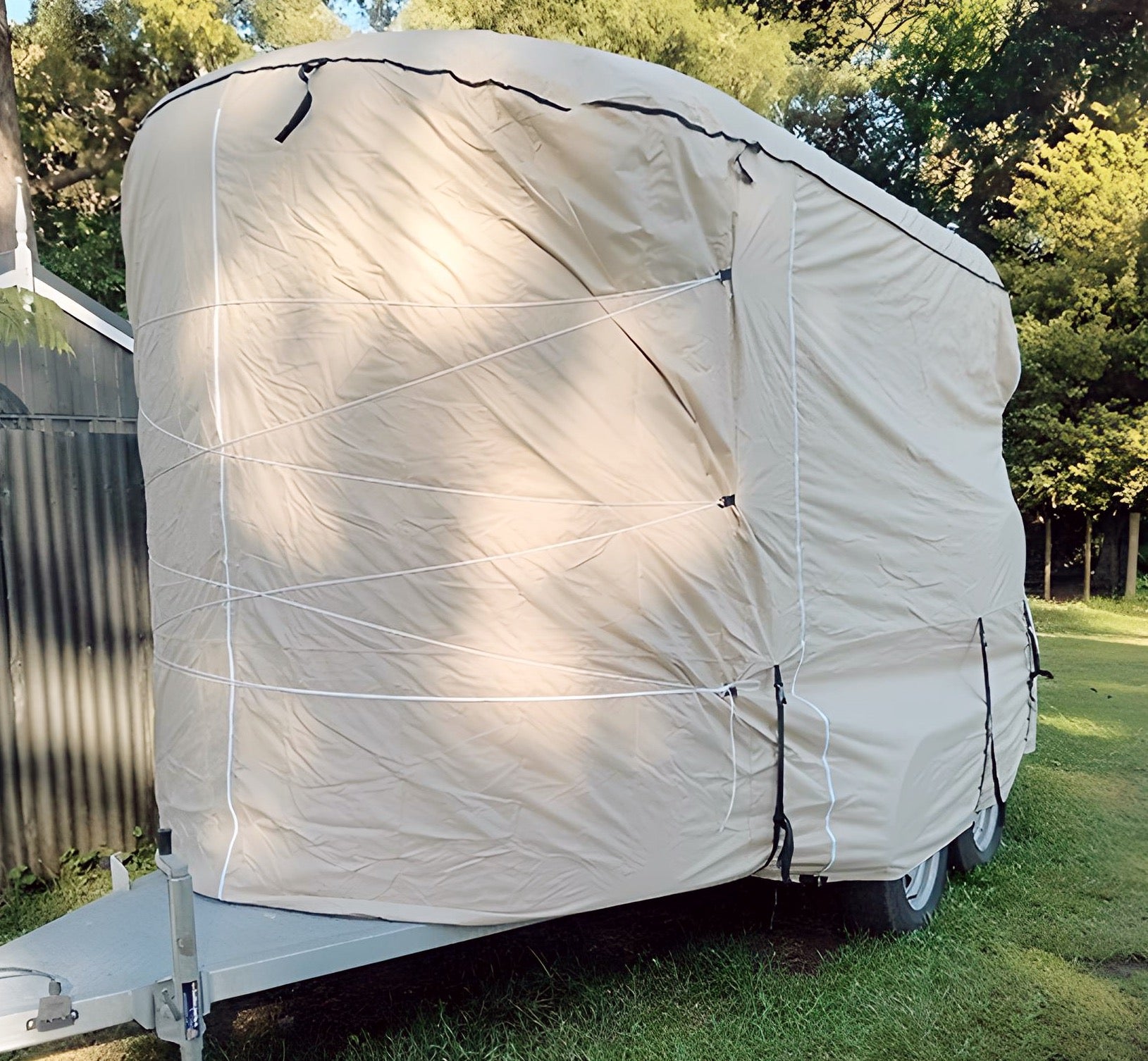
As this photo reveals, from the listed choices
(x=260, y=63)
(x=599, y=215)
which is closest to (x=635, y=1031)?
(x=599, y=215)

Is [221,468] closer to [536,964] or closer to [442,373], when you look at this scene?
[442,373]

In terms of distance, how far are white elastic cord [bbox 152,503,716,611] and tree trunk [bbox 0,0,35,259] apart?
5650mm

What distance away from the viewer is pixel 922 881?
14.2 feet

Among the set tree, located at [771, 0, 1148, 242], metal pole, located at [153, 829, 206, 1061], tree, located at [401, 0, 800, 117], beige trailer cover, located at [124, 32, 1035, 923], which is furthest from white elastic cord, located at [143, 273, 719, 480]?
tree, located at [771, 0, 1148, 242]

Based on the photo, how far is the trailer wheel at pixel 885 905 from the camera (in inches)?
158

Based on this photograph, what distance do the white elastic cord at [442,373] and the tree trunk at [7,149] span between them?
5.45 m

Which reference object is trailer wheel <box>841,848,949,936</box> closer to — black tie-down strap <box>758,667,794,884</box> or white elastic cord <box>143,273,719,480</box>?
black tie-down strap <box>758,667,794,884</box>

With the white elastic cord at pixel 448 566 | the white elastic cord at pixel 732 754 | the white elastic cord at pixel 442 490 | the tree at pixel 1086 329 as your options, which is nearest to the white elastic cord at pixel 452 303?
the white elastic cord at pixel 442 490

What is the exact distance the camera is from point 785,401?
349 cm

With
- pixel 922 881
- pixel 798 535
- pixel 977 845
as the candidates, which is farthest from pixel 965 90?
pixel 798 535

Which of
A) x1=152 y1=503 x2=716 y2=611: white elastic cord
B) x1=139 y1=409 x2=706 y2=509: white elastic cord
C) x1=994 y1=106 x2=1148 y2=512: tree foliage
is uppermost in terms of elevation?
x1=139 y1=409 x2=706 y2=509: white elastic cord

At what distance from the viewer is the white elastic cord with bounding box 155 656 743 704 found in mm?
2945

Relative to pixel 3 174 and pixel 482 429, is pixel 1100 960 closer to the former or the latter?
pixel 482 429

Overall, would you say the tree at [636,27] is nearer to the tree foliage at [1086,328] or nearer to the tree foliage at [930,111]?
the tree foliage at [930,111]
